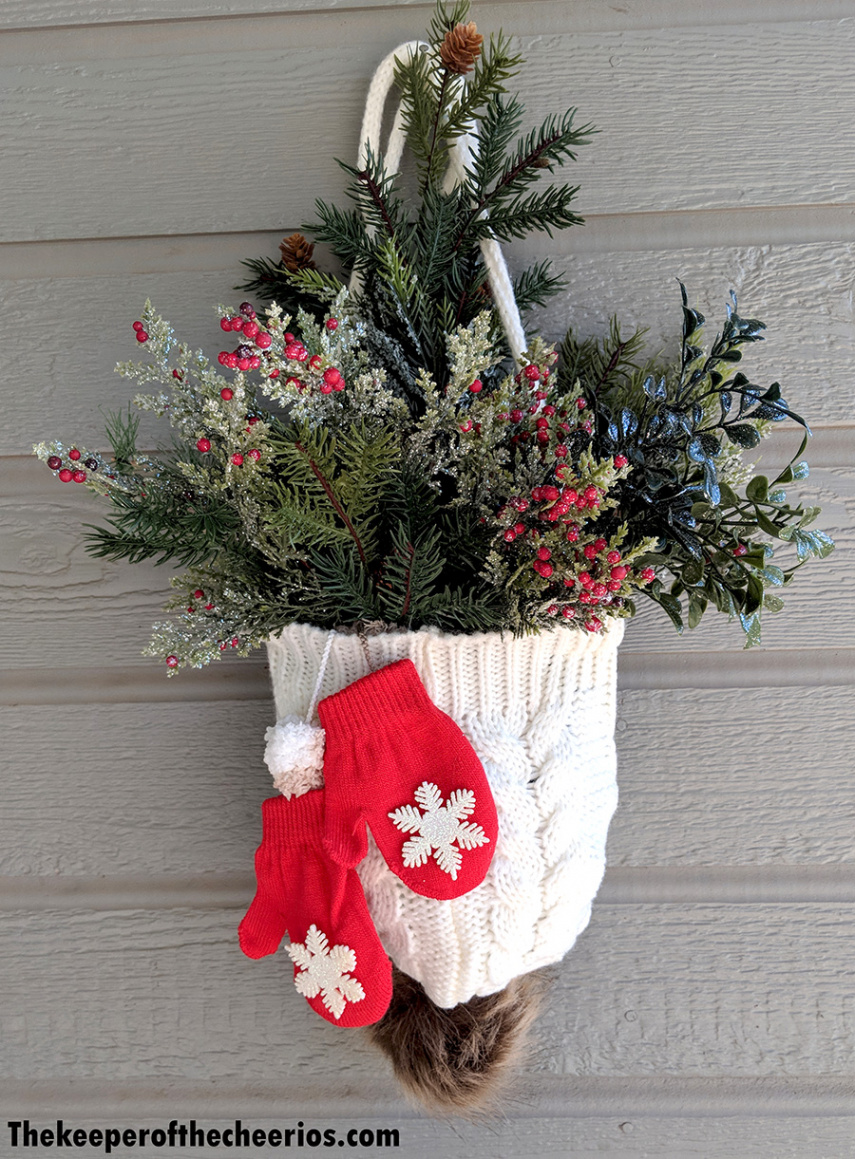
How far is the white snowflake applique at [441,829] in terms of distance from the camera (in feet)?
1.86

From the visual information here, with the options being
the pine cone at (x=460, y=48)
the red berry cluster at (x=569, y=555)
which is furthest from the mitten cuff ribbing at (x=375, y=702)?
the pine cone at (x=460, y=48)

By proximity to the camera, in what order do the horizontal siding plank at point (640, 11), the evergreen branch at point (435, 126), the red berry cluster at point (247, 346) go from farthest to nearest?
the horizontal siding plank at point (640, 11) < the evergreen branch at point (435, 126) < the red berry cluster at point (247, 346)

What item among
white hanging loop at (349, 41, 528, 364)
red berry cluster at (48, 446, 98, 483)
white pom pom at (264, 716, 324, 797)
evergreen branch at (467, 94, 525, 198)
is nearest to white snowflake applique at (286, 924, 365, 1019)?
white pom pom at (264, 716, 324, 797)

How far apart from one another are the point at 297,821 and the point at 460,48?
1.95 ft

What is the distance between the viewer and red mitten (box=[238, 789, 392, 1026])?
594 mm

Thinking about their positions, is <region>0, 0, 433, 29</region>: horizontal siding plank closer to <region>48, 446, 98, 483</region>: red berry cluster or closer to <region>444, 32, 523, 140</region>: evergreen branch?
<region>444, 32, 523, 140</region>: evergreen branch

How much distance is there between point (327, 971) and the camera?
0.60 metres

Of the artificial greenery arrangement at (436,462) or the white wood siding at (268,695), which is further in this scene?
the white wood siding at (268,695)

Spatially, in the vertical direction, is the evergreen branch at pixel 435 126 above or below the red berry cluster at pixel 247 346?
above

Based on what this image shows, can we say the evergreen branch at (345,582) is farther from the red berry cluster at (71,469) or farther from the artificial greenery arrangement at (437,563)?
the red berry cluster at (71,469)

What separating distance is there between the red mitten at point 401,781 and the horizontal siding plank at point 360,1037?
28 centimetres

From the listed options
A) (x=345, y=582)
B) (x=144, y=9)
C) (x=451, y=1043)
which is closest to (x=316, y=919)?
(x=451, y=1043)

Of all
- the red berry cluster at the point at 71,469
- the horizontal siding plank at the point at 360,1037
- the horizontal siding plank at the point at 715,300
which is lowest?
the horizontal siding plank at the point at 360,1037

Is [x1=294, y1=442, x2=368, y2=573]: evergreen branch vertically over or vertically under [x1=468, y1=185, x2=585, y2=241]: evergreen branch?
under
